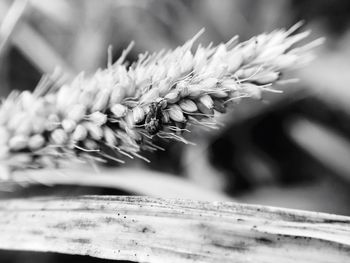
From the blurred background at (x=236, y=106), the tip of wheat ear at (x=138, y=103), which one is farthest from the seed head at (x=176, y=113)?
the blurred background at (x=236, y=106)

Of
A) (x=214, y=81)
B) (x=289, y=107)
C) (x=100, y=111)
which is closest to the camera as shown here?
(x=214, y=81)

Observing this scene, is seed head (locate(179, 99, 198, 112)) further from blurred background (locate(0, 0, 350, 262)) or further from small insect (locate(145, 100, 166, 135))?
blurred background (locate(0, 0, 350, 262))

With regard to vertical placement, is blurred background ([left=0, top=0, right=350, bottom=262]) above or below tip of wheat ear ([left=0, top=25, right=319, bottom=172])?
above

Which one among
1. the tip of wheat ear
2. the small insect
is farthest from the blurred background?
the small insect

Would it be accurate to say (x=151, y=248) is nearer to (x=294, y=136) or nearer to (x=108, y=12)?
(x=294, y=136)

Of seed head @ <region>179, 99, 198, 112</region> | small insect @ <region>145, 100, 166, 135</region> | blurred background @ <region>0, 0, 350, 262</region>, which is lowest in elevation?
small insect @ <region>145, 100, 166, 135</region>

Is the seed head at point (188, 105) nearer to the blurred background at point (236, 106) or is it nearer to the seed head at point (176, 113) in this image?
the seed head at point (176, 113)

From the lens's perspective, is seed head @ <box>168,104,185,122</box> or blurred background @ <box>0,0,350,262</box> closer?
seed head @ <box>168,104,185,122</box>

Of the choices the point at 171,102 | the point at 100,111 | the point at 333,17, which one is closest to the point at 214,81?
the point at 171,102
